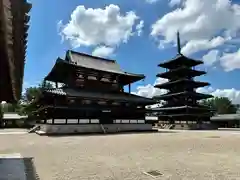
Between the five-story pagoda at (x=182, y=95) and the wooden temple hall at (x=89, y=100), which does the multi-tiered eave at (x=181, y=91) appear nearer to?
the five-story pagoda at (x=182, y=95)

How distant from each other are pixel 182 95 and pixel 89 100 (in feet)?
79.0

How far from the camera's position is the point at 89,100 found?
26016mm

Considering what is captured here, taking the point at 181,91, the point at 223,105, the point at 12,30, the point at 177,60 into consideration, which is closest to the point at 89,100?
the point at 12,30

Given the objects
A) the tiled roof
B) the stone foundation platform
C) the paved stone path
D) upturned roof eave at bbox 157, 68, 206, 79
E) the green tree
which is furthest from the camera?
the green tree

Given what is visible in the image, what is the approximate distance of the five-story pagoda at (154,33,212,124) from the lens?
140ft

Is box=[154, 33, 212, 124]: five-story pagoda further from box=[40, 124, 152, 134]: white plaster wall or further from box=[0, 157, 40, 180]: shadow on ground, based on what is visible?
box=[0, 157, 40, 180]: shadow on ground

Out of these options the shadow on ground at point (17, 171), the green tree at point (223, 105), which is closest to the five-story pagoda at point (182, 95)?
the shadow on ground at point (17, 171)

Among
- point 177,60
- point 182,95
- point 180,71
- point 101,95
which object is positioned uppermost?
point 177,60

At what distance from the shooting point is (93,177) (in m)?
6.32

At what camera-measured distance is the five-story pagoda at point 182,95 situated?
4262cm

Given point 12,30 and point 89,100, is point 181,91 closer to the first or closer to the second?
point 89,100

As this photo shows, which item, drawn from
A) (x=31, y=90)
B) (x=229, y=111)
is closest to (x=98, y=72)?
(x=31, y=90)

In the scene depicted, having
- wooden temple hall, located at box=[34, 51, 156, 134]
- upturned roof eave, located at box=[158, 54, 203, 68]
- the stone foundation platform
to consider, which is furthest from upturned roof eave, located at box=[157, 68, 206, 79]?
the stone foundation platform

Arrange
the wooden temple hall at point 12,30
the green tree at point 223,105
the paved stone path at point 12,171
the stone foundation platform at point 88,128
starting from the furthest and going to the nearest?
1. the green tree at point 223,105
2. the stone foundation platform at point 88,128
3. the paved stone path at point 12,171
4. the wooden temple hall at point 12,30
